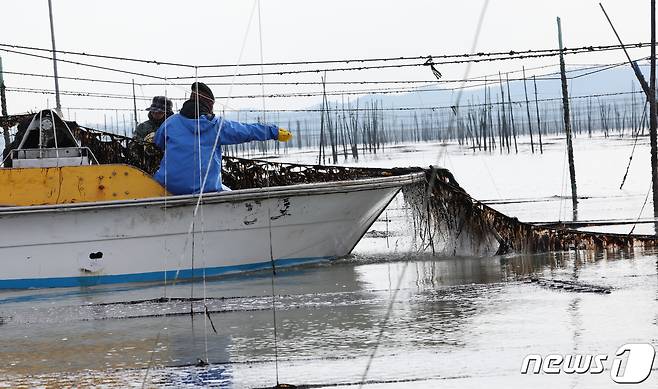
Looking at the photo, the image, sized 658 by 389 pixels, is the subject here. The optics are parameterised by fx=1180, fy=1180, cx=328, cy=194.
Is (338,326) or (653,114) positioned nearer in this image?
(338,326)

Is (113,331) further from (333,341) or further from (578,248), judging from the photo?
(578,248)

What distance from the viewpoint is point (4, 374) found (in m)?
7.63

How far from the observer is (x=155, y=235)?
510 inches

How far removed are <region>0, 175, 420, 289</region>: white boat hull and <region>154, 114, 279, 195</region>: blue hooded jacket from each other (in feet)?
1.38

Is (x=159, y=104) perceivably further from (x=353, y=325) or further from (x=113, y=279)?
(x=353, y=325)

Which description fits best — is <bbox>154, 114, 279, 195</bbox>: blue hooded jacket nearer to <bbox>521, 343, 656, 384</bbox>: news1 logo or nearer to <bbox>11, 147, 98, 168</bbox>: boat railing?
<bbox>11, 147, 98, 168</bbox>: boat railing

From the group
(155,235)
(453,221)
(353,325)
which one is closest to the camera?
(353,325)

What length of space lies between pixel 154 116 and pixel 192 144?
5.42 ft

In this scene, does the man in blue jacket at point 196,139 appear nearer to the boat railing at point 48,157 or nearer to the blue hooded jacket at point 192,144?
the blue hooded jacket at point 192,144

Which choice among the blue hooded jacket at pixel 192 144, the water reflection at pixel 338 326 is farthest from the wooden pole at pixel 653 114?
the blue hooded jacket at pixel 192 144

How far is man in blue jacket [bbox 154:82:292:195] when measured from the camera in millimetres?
13078

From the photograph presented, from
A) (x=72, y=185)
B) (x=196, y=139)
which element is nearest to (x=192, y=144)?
(x=196, y=139)

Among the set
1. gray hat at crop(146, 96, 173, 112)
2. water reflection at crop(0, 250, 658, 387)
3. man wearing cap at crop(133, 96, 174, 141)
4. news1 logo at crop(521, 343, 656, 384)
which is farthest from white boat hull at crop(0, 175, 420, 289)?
news1 logo at crop(521, 343, 656, 384)

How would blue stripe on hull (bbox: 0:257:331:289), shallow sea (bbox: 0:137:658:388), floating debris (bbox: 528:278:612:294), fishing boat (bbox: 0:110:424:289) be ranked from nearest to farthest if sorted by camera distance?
shallow sea (bbox: 0:137:658:388) < floating debris (bbox: 528:278:612:294) < fishing boat (bbox: 0:110:424:289) < blue stripe on hull (bbox: 0:257:331:289)
